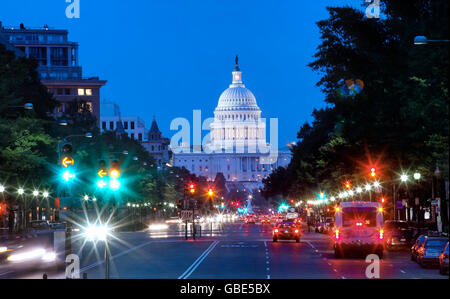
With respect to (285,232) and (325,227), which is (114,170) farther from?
(325,227)

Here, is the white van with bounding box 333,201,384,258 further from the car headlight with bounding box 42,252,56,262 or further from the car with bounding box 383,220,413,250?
the car headlight with bounding box 42,252,56,262

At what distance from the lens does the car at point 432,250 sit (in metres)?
40.5

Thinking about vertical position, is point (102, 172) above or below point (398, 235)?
above

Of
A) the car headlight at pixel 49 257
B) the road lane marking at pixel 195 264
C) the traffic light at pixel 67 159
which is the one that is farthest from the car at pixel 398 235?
the traffic light at pixel 67 159

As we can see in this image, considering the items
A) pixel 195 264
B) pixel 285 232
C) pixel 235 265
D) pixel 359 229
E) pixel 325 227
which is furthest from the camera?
pixel 325 227

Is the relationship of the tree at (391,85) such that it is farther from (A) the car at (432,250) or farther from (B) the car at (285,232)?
(B) the car at (285,232)

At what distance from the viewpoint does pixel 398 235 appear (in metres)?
58.3

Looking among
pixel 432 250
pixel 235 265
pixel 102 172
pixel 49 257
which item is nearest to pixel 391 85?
pixel 432 250

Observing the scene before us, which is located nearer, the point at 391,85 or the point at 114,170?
the point at 114,170

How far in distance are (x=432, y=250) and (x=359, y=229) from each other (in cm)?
740

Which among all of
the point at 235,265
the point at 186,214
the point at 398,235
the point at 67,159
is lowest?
the point at 235,265

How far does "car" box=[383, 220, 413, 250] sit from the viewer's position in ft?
190

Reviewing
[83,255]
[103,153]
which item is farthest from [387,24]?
[103,153]

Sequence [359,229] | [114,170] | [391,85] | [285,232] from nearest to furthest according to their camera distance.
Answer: [114,170] < [359,229] < [391,85] < [285,232]
